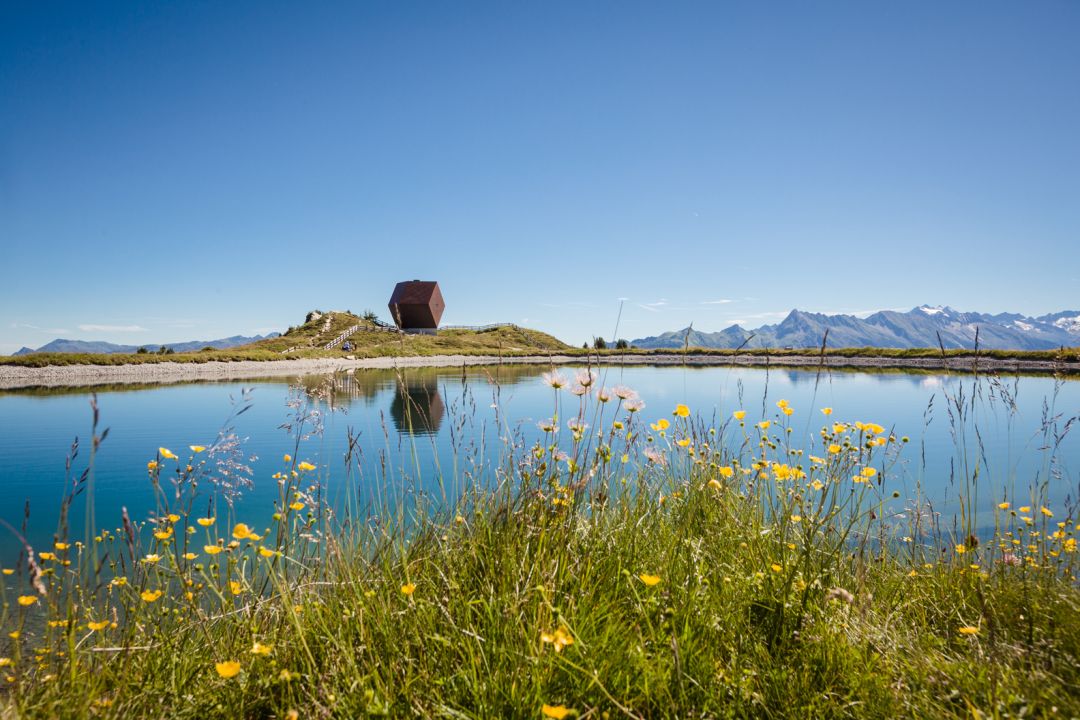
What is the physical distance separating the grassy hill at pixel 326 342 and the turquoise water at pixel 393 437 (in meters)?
13.8

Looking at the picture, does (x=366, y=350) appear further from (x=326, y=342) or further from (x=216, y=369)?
(x=216, y=369)

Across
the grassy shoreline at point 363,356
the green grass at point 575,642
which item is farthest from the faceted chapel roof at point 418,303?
the green grass at point 575,642

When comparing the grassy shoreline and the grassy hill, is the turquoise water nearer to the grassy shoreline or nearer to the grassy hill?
the grassy shoreline

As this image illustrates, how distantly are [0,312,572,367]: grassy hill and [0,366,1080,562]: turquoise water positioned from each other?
13.8 m

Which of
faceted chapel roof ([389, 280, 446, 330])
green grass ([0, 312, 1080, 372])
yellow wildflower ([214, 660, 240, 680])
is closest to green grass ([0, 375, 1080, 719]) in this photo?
yellow wildflower ([214, 660, 240, 680])

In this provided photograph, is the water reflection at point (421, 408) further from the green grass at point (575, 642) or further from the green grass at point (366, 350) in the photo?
the green grass at point (366, 350)

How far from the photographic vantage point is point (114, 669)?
2406 millimetres

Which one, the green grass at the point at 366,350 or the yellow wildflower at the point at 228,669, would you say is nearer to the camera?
the yellow wildflower at the point at 228,669

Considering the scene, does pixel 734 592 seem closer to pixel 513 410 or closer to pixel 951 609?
pixel 951 609

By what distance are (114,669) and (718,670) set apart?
105 inches

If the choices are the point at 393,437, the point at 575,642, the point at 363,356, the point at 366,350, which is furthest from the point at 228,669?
the point at 366,350

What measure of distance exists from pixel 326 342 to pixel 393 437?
51102 millimetres

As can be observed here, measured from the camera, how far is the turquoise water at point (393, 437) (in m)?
4.61

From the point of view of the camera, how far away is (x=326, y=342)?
193 feet
